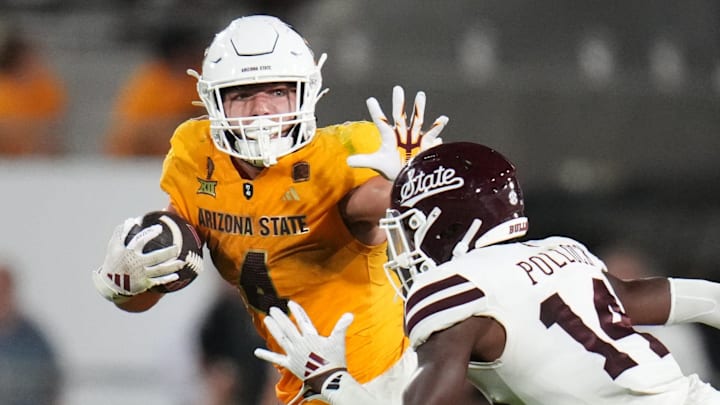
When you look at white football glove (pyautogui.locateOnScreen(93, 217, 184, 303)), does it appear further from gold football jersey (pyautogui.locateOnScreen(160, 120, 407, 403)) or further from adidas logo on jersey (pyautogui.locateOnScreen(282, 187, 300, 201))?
adidas logo on jersey (pyautogui.locateOnScreen(282, 187, 300, 201))

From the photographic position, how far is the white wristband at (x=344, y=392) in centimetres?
251

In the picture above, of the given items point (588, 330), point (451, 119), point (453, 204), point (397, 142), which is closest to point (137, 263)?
point (397, 142)

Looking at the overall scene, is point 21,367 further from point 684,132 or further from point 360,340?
point 684,132

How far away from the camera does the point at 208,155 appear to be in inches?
129

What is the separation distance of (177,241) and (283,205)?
0.94 feet

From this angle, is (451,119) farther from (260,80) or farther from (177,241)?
(177,241)

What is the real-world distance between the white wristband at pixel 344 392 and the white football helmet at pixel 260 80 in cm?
73

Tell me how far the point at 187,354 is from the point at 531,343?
3283mm

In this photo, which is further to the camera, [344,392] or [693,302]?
[693,302]

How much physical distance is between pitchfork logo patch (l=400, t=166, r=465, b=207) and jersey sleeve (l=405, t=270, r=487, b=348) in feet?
0.69

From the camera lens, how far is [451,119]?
21.1 feet

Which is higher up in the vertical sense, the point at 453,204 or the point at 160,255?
the point at 453,204

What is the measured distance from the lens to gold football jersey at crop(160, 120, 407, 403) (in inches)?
124

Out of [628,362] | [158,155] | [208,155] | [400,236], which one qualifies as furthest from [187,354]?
[628,362]
